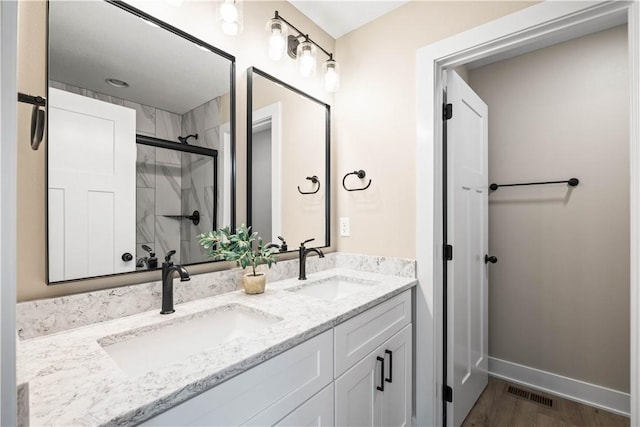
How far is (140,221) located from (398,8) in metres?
1.75

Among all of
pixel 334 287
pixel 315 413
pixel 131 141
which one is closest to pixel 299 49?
pixel 131 141

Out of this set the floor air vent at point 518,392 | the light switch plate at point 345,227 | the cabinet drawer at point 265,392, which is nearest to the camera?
the cabinet drawer at point 265,392

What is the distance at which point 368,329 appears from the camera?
1229mm

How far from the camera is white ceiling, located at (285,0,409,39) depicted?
5.56 feet

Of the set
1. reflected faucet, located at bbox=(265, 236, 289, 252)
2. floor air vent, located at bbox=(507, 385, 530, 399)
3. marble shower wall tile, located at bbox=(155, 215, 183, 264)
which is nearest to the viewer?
marble shower wall tile, located at bbox=(155, 215, 183, 264)

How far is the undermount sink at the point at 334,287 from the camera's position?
159 centimetres

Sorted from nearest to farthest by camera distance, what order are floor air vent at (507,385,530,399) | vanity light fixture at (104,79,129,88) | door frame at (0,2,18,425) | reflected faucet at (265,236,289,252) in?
1. door frame at (0,2,18,425)
2. vanity light fixture at (104,79,129,88)
3. reflected faucet at (265,236,289,252)
4. floor air vent at (507,385,530,399)

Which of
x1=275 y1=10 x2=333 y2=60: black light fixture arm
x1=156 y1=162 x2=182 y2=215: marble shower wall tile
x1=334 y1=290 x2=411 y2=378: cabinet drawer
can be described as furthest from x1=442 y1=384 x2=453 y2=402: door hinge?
x1=275 y1=10 x2=333 y2=60: black light fixture arm

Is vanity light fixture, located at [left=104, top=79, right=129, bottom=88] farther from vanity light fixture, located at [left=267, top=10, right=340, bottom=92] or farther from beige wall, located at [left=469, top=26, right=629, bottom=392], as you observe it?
beige wall, located at [left=469, top=26, right=629, bottom=392]

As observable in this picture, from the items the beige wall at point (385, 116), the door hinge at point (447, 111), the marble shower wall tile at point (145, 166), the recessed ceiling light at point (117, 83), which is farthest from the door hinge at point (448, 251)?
the recessed ceiling light at point (117, 83)

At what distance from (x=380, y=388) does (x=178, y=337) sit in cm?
84

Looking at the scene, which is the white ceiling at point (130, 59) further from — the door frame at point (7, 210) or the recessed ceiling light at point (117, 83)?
the door frame at point (7, 210)

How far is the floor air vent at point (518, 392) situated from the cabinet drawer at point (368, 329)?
1.24 meters

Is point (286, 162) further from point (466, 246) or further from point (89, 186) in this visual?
point (466, 246)
